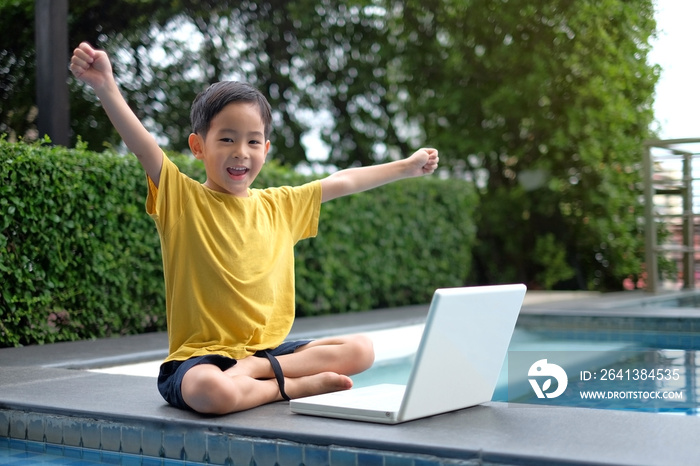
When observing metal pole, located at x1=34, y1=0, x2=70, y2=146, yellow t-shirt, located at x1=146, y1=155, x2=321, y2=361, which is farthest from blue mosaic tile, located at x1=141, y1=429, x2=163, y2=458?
metal pole, located at x1=34, y1=0, x2=70, y2=146

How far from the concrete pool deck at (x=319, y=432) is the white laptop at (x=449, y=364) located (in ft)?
0.17

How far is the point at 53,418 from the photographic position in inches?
111

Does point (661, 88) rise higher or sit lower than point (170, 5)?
lower

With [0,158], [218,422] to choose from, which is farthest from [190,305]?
[0,158]

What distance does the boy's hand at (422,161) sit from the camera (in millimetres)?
3139

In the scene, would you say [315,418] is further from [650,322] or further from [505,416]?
[650,322]

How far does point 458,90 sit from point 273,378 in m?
8.85

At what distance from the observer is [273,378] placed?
2.92 m

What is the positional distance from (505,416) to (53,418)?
163 centimetres

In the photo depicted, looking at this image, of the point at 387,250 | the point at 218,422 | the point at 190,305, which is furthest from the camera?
the point at 387,250

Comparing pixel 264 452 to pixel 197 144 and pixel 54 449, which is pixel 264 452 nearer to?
pixel 54 449

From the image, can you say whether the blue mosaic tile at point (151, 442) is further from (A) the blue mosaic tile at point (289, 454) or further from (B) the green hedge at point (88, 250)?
(B) the green hedge at point (88, 250)

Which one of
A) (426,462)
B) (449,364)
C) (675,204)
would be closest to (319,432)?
(426,462)

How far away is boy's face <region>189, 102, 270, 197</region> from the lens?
2805mm
